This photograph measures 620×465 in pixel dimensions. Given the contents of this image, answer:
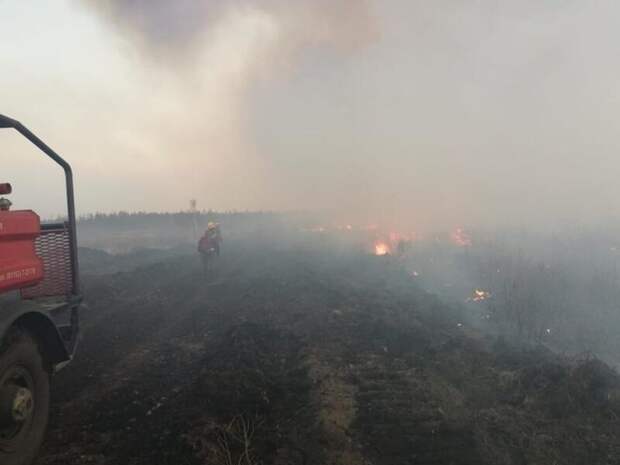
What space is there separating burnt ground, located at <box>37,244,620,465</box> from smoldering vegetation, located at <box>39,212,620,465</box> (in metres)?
0.03

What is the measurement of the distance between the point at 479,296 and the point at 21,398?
747 inches

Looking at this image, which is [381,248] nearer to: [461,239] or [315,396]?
[461,239]

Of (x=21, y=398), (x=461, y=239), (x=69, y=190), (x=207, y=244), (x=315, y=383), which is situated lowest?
(x=315, y=383)

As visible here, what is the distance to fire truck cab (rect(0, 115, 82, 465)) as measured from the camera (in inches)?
161

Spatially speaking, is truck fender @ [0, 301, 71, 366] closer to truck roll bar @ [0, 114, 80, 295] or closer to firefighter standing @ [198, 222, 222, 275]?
truck roll bar @ [0, 114, 80, 295]

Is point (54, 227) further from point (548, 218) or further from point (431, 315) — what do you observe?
point (548, 218)

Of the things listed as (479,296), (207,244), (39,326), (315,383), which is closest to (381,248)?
(479,296)

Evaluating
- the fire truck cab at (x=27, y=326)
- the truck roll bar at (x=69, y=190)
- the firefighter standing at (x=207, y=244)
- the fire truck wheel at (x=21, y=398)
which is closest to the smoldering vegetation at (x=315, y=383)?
the fire truck wheel at (x=21, y=398)

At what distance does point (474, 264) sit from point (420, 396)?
19.2m

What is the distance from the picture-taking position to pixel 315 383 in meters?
7.23

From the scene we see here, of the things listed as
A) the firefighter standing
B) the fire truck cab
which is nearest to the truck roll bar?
the fire truck cab

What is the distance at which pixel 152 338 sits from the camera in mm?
10023

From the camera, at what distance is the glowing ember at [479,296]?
1956 cm

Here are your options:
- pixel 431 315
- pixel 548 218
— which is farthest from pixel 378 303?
pixel 548 218
